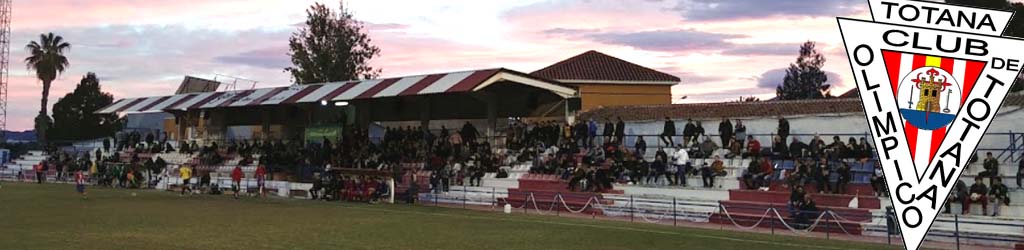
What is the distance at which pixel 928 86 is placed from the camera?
5430 mm

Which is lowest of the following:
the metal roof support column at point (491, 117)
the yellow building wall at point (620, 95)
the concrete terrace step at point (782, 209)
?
the concrete terrace step at point (782, 209)

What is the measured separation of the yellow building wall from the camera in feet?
201

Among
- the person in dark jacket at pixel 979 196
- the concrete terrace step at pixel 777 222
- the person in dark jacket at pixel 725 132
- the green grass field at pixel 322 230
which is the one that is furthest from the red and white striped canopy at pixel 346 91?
the person in dark jacket at pixel 979 196

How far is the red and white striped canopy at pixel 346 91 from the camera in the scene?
3641 cm

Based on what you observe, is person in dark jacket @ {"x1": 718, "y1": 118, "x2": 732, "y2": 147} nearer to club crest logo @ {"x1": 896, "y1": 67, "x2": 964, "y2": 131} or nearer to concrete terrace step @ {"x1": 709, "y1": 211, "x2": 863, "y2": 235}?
concrete terrace step @ {"x1": 709, "y1": 211, "x2": 863, "y2": 235}

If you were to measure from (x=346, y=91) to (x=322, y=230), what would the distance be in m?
20.8

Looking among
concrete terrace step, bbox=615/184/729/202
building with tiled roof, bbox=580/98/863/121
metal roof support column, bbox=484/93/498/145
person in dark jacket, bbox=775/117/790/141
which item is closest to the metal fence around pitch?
concrete terrace step, bbox=615/184/729/202

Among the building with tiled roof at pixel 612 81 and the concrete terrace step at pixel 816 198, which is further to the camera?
the building with tiled roof at pixel 612 81

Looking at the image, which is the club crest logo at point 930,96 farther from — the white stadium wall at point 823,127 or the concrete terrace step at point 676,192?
the white stadium wall at point 823,127

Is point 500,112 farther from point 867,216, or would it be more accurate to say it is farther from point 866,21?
point 866,21

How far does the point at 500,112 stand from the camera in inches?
1646

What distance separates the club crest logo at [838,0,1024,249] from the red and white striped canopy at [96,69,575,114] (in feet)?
97.4

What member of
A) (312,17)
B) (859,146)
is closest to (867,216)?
(859,146)

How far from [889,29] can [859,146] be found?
74.1ft
